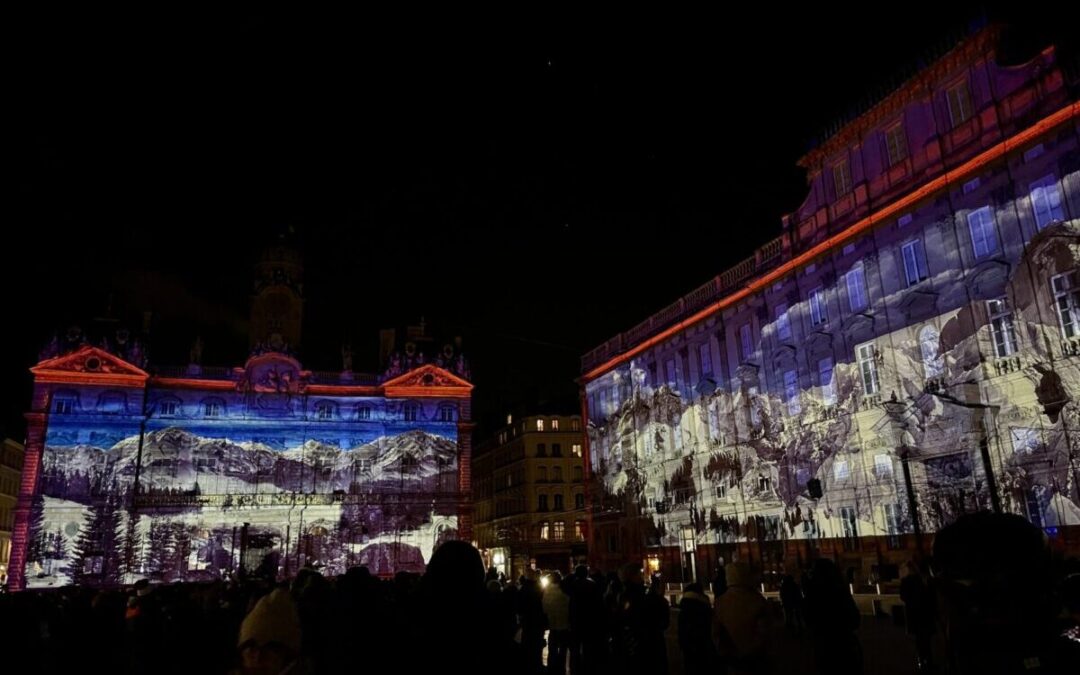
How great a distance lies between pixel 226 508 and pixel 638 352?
3216 cm

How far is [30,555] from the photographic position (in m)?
48.7

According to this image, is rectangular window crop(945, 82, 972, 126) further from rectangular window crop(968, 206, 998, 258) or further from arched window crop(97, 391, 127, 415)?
arched window crop(97, 391, 127, 415)

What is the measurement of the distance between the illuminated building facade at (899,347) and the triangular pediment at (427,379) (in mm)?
22828

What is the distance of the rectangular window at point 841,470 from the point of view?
99.1 ft

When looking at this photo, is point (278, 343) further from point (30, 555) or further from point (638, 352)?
point (638, 352)

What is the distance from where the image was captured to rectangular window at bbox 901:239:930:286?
2770 cm

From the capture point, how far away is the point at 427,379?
200 feet

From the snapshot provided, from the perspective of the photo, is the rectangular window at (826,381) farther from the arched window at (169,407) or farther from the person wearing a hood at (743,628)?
the arched window at (169,407)

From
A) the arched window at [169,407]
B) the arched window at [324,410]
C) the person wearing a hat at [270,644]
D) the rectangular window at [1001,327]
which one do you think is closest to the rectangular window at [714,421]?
the rectangular window at [1001,327]

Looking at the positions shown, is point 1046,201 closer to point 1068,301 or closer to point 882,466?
point 1068,301

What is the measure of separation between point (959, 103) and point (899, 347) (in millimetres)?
9392

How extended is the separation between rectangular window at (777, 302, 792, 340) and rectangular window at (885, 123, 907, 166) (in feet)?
27.3

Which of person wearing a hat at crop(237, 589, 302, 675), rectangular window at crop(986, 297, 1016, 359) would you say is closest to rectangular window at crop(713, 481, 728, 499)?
rectangular window at crop(986, 297, 1016, 359)

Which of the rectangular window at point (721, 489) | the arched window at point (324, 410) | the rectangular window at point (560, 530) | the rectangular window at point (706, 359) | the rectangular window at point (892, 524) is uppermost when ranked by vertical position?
the arched window at point (324, 410)
